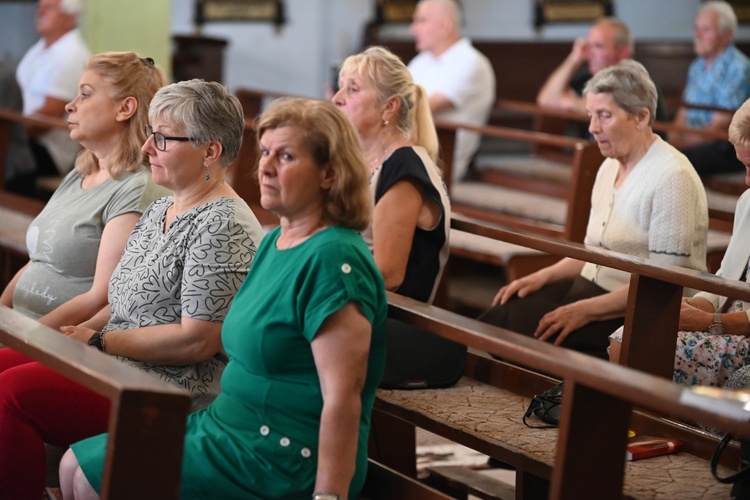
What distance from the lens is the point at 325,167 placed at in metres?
2.20

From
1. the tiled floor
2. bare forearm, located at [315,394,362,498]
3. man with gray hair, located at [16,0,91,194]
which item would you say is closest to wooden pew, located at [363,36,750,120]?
man with gray hair, located at [16,0,91,194]

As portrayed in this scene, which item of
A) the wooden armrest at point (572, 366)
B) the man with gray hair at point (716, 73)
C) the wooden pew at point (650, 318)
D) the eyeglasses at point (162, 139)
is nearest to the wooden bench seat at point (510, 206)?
the man with gray hair at point (716, 73)

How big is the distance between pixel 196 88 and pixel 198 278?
1.51 feet

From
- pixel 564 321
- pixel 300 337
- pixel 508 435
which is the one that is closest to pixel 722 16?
pixel 564 321

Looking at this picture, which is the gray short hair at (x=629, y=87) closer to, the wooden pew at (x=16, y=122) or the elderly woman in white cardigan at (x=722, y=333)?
the elderly woman in white cardigan at (x=722, y=333)

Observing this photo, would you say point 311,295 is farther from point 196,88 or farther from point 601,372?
point 196,88

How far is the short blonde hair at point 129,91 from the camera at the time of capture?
10.2 feet

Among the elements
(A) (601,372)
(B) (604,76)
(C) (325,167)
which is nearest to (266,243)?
(C) (325,167)

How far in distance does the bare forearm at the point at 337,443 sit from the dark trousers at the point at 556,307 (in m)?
1.37

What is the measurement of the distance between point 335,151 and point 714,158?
4.48 metres

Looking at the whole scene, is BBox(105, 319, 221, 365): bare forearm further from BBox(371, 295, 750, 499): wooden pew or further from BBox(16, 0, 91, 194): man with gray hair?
BBox(16, 0, 91, 194): man with gray hair

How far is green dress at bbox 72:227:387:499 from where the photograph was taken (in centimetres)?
213

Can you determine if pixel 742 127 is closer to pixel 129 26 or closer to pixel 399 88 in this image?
pixel 399 88

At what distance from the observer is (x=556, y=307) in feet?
11.7
